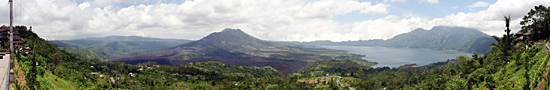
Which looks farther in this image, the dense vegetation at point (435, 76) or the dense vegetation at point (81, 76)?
the dense vegetation at point (81, 76)

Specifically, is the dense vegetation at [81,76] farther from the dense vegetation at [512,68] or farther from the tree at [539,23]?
the tree at [539,23]

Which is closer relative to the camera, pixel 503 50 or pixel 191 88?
pixel 503 50

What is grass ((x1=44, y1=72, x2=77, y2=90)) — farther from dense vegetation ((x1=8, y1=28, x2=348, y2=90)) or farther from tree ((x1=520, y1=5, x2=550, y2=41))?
tree ((x1=520, y1=5, x2=550, y2=41))

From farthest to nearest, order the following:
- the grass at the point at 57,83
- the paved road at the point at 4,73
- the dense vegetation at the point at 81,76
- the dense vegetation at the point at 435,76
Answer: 1. the grass at the point at 57,83
2. the dense vegetation at the point at 81,76
3. the dense vegetation at the point at 435,76
4. the paved road at the point at 4,73

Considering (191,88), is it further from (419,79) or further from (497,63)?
(419,79)

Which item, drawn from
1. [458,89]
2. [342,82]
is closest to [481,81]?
[458,89]

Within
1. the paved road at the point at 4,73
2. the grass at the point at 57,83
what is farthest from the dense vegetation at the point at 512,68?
the grass at the point at 57,83

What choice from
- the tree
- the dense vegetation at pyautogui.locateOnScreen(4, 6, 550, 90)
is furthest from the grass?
the tree

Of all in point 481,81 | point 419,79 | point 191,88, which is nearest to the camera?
point 481,81

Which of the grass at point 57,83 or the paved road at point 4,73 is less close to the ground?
the paved road at point 4,73

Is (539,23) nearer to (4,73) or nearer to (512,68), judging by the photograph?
(512,68)

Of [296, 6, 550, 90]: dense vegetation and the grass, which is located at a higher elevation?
[296, 6, 550, 90]: dense vegetation
